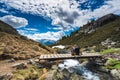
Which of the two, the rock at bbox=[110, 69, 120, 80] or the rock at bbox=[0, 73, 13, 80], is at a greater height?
the rock at bbox=[0, 73, 13, 80]

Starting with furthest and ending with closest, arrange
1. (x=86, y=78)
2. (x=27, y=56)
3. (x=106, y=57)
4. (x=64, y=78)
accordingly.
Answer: (x=106, y=57) < (x=27, y=56) < (x=86, y=78) < (x=64, y=78)

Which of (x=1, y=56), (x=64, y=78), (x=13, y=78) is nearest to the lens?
(x=13, y=78)

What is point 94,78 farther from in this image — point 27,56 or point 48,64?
point 27,56

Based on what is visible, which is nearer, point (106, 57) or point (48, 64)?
point (48, 64)

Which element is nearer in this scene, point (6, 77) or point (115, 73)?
point (6, 77)

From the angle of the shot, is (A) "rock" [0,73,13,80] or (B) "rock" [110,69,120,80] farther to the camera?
(B) "rock" [110,69,120,80]

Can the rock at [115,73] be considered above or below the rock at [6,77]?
below

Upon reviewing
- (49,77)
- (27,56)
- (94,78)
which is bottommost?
(94,78)

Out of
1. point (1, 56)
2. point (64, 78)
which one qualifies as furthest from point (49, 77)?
point (1, 56)

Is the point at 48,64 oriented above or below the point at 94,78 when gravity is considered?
above

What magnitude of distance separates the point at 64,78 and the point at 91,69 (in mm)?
11027

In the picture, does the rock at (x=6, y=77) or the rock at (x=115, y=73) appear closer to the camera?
the rock at (x=6, y=77)

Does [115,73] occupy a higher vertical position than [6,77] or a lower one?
lower

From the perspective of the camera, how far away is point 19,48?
31141 millimetres
